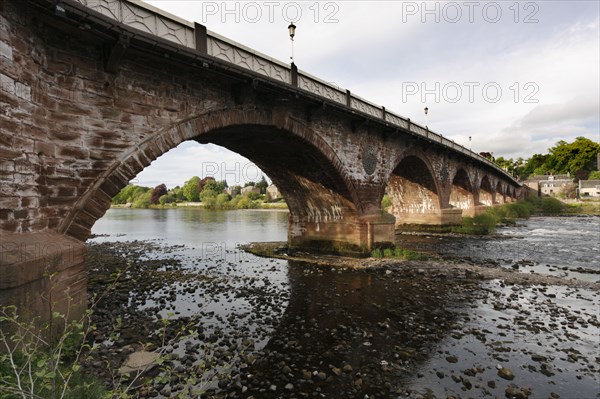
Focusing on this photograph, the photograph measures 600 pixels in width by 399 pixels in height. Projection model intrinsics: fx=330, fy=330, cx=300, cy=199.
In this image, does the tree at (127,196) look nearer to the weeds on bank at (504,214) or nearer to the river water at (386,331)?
the weeds on bank at (504,214)

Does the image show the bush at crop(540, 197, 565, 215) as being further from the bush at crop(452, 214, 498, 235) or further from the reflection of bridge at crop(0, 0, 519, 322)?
the reflection of bridge at crop(0, 0, 519, 322)

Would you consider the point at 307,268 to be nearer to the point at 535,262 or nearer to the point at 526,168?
the point at 535,262

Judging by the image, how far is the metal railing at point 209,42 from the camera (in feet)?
25.7

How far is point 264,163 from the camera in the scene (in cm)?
1772

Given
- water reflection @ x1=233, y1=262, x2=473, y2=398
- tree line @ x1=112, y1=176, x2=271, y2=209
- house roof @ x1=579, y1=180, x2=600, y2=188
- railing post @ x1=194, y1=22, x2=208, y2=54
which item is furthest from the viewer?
tree line @ x1=112, y1=176, x2=271, y2=209

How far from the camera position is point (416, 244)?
22.9m

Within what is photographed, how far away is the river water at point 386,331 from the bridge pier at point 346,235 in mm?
3126

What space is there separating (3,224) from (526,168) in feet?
471

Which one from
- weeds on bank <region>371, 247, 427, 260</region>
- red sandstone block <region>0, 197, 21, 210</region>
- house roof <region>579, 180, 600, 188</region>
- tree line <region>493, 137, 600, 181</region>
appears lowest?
weeds on bank <region>371, 247, 427, 260</region>

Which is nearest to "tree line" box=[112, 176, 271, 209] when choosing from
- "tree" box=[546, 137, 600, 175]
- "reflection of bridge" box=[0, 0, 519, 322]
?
"reflection of bridge" box=[0, 0, 519, 322]

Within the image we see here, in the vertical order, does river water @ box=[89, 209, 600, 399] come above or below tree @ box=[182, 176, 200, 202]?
below

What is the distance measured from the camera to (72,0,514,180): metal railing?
7.84m

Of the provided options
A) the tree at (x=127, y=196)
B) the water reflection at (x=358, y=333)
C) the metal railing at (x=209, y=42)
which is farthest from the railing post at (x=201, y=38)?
the tree at (x=127, y=196)

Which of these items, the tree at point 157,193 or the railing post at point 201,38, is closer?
the railing post at point 201,38
